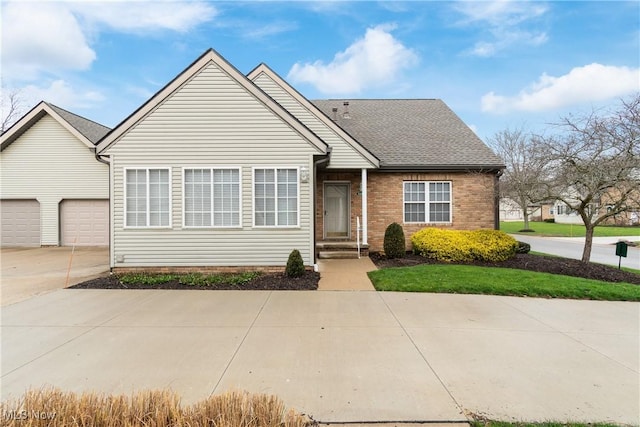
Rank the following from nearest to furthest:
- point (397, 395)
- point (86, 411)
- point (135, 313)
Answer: point (86, 411) < point (397, 395) < point (135, 313)

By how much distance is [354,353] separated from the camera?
4.28 metres

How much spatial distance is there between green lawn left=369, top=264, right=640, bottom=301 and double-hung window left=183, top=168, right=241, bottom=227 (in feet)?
14.4

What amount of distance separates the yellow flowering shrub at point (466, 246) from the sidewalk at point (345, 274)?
2.25m

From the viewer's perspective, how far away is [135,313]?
6000mm

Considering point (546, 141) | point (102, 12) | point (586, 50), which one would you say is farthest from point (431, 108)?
point (102, 12)

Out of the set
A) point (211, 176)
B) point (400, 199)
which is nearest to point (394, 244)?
point (400, 199)

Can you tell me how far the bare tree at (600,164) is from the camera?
8625 millimetres

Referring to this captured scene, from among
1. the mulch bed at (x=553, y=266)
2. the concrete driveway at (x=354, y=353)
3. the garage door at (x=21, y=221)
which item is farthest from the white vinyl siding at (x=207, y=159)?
the garage door at (x=21, y=221)

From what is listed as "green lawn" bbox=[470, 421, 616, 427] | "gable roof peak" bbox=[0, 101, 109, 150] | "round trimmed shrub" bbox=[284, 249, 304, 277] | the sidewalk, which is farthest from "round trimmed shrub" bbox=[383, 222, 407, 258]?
"gable roof peak" bbox=[0, 101, 109, 150]

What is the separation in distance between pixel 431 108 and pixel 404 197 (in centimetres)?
697

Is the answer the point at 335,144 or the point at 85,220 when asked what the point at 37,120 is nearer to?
the point at 85,220

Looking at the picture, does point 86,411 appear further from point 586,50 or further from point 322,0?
point 586,50

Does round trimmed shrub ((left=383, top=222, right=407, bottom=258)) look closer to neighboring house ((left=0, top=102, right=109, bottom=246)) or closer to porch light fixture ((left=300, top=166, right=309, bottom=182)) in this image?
porch light fixture ((left=300, top=166, right=309, bottom=182))

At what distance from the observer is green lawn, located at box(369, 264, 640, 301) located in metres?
7.27
